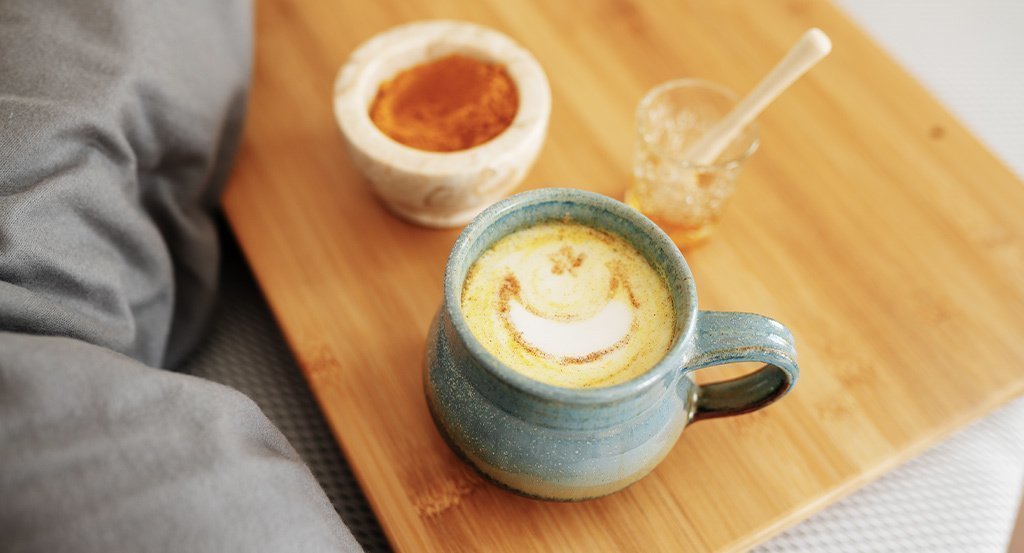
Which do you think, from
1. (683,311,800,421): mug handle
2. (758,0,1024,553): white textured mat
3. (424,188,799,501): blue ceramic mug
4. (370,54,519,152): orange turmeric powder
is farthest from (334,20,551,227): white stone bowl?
(758,0,1024,553): white textured mat

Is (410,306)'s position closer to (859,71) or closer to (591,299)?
(591,299)

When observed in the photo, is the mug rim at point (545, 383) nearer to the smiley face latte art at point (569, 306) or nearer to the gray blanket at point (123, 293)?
the smiley face latte art at point (569, 306)

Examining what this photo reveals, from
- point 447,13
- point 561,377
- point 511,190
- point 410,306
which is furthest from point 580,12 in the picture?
point 561,377

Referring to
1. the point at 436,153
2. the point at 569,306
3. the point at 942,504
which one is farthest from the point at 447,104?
the point at 942,504

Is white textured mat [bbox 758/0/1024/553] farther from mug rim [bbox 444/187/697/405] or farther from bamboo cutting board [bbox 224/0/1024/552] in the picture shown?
mug rim [bbox 444/187/697/405]

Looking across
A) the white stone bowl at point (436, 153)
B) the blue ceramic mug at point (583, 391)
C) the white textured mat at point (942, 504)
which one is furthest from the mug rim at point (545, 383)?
the white textured mat at point (942, 504)

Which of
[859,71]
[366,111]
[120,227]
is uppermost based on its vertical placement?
[859,71]
